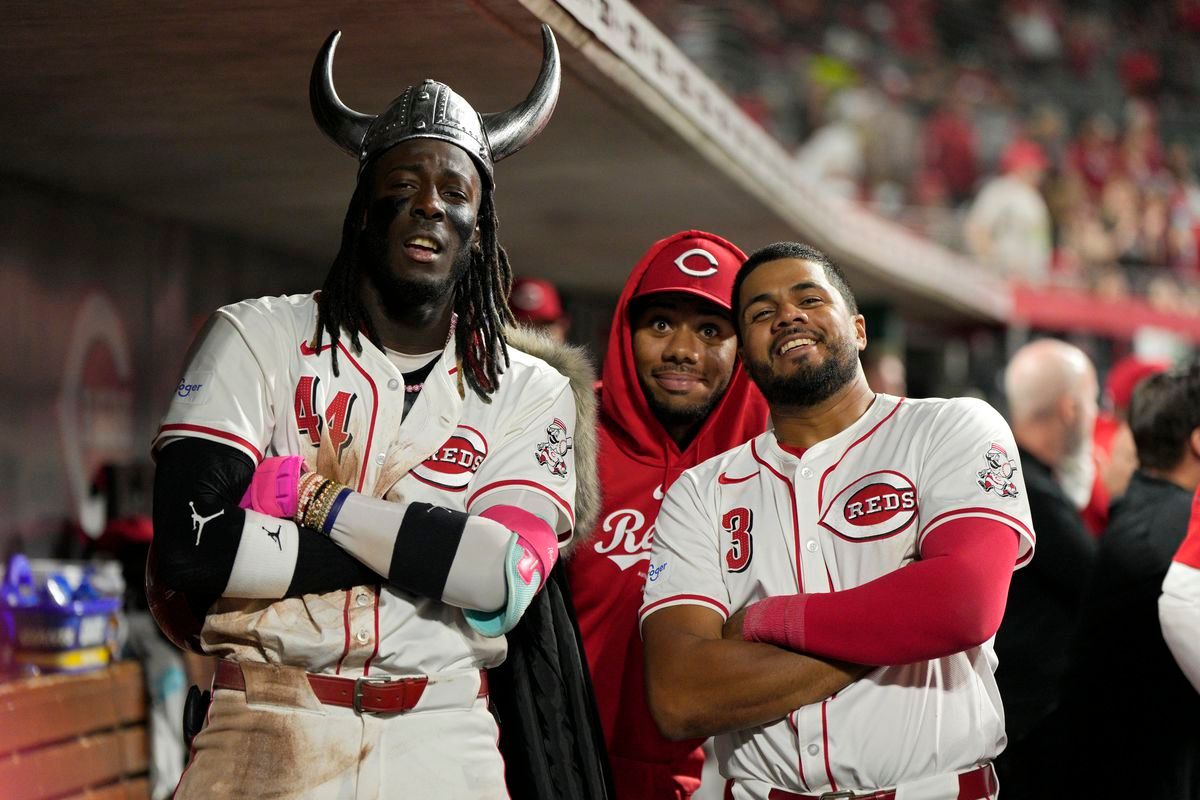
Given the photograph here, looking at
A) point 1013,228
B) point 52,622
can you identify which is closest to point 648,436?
point 52,622

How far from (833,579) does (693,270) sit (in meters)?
1.22

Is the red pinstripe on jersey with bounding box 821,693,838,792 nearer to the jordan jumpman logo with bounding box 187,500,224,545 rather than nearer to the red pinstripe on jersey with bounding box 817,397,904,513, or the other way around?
the red pinstripe on jersey with bounding box 817,397,904,513

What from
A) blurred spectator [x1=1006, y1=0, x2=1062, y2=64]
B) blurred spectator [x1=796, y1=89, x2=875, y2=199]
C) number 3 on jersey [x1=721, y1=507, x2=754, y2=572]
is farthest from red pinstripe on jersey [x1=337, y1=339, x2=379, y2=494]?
blurred spectator [x1=1006, y1=0, x2=1062, y2=64]

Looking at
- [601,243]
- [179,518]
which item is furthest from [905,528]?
[601,243]

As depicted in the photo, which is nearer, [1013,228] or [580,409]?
[580,409]

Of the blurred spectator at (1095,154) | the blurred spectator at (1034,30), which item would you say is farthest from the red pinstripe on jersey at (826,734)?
the blurred spectator at (1034,30)

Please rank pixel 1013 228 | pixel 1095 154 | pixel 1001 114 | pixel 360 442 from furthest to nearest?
pixel 1001 114
pixel 1095 154
pixel 1013 228
pixel 360 442

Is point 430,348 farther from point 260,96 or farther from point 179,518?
point 260,96

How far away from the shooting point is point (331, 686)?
2514mm

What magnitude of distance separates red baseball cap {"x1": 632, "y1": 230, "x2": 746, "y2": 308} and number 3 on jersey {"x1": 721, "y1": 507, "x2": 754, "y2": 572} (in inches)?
36.2

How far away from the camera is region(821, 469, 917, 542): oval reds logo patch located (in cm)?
266

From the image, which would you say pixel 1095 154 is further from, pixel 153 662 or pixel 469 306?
pixel 469 306

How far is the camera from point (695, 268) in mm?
3654

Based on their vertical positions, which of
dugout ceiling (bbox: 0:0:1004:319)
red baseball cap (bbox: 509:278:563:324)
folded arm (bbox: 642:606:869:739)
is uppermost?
dugout ceiling (bbox: 0:0:1004:319)
